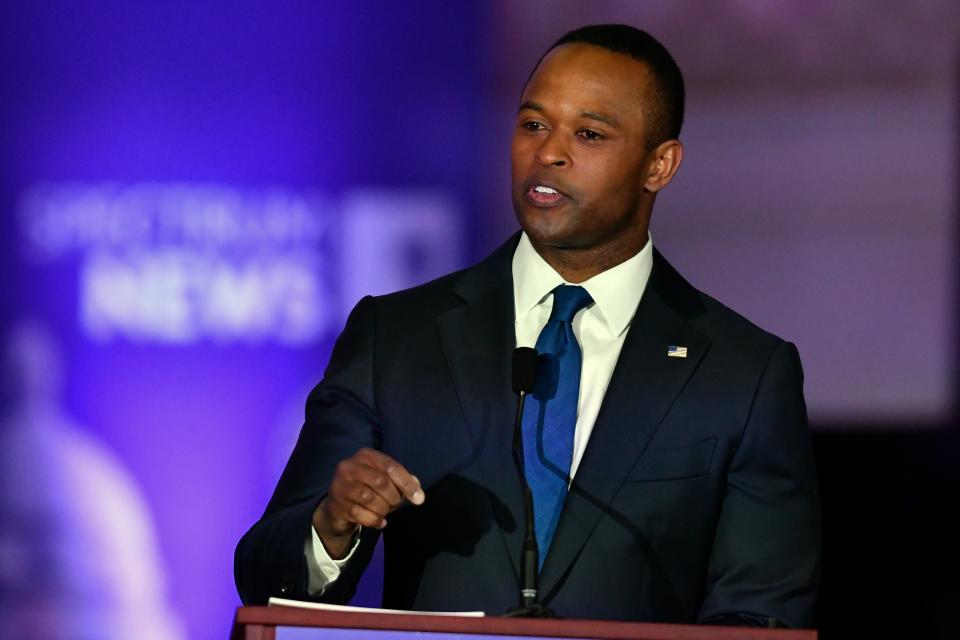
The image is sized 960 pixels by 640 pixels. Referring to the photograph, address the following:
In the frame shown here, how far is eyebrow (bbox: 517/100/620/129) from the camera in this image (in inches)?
110

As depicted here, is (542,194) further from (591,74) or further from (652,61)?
(652,61)

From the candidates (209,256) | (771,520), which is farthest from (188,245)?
(771,520)

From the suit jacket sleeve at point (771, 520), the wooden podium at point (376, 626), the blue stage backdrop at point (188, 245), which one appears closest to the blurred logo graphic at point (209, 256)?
the blue stage backdrop at point (188, 245)

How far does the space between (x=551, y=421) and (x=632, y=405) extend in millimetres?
130

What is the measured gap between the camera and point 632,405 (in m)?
2.67

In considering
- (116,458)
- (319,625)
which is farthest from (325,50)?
(319,625)

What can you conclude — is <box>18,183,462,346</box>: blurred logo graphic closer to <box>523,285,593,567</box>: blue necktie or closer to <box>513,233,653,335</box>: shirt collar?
<box>513,233,653,335</box>: shirt collar

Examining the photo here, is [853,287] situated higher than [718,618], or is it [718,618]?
[853,287]

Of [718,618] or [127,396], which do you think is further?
[127,396]

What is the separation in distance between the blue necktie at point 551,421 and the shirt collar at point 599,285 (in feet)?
0.22

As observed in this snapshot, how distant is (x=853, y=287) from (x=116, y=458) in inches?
71.8

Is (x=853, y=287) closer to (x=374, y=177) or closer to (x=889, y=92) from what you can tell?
(x=889, y=92)

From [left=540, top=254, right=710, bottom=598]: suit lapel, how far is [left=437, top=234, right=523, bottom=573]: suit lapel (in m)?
0.08

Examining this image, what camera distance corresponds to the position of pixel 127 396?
407 cm
